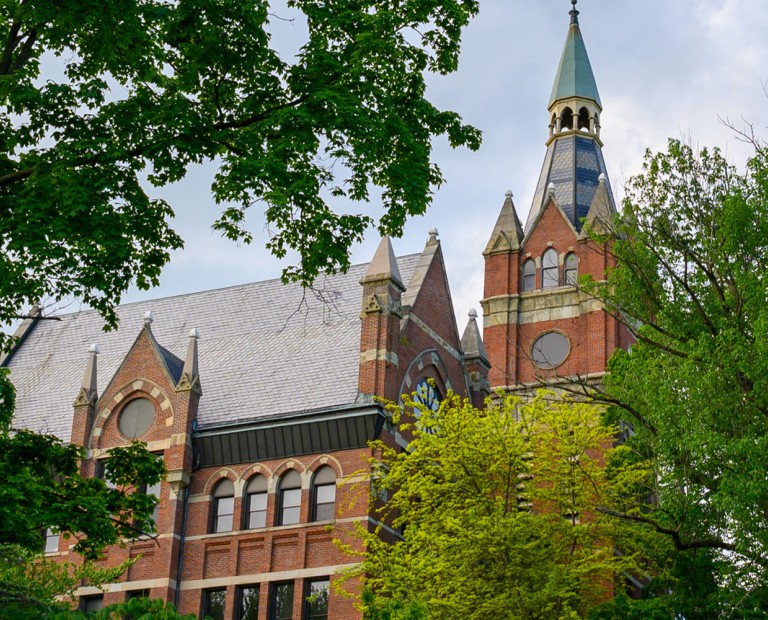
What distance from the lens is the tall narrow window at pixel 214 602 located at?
114ft

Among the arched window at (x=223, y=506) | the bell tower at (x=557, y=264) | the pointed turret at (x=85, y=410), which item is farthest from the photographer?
the bell tower at (x=557, y=264)

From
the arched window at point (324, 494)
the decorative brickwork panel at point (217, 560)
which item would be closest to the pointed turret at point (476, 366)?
the arched window at point (324, 494)

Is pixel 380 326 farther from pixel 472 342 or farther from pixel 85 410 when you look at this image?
pixel 85 410

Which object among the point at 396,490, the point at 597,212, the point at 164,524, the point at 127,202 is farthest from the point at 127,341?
the point at 127,202

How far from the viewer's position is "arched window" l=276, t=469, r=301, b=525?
35.3 metres

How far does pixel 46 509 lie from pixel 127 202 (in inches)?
172

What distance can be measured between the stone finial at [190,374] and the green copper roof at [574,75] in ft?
107

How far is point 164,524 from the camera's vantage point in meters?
35.9

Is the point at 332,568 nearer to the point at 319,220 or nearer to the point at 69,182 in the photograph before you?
the point at 319,220

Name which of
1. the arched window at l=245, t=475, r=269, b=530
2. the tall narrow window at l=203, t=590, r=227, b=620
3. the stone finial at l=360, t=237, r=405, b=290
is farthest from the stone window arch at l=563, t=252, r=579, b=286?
the tall narrow window at l=203, t=590, r=227, b=620

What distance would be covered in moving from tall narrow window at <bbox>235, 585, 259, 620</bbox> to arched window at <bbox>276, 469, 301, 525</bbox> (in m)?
2.05

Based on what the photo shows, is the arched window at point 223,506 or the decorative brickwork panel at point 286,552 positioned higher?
the arched window at point 223,506

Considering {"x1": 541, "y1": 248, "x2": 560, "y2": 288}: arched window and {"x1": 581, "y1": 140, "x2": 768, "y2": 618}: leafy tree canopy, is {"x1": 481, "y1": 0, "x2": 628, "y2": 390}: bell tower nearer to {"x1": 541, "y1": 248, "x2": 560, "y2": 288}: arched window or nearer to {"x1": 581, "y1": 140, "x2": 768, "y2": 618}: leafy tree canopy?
{"x1": 541, "y1": 248, "x2": 560, "y2": 288}: arched window

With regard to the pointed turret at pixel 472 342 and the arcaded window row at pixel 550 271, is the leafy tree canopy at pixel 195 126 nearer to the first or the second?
the pointed turret at pixel 472 342
